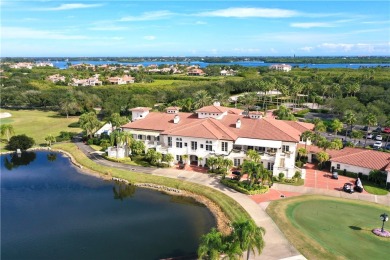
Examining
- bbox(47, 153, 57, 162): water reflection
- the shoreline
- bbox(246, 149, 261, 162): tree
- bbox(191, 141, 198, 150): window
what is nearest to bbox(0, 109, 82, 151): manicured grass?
bbox(47, 153, 57, 162): water reflection

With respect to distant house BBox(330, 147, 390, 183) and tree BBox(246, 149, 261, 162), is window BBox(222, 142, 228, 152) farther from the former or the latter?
distant house BBox(330, 147, 390, 183)

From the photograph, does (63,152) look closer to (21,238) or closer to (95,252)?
(21,238)

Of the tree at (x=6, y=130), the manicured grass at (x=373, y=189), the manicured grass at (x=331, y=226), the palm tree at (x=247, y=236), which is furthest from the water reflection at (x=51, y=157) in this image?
the manicured grass at (x=373, y=189)

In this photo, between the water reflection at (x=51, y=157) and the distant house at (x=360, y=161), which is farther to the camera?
the water reflection at (x=51, y=157)

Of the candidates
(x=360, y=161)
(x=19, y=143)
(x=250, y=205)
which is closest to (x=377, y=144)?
(x=360, y=161)

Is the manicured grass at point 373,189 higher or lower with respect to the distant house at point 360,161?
lower

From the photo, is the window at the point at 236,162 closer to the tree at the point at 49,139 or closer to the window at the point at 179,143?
the window at the point at 179,143

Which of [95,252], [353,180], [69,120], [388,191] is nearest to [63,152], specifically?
[69,120]
